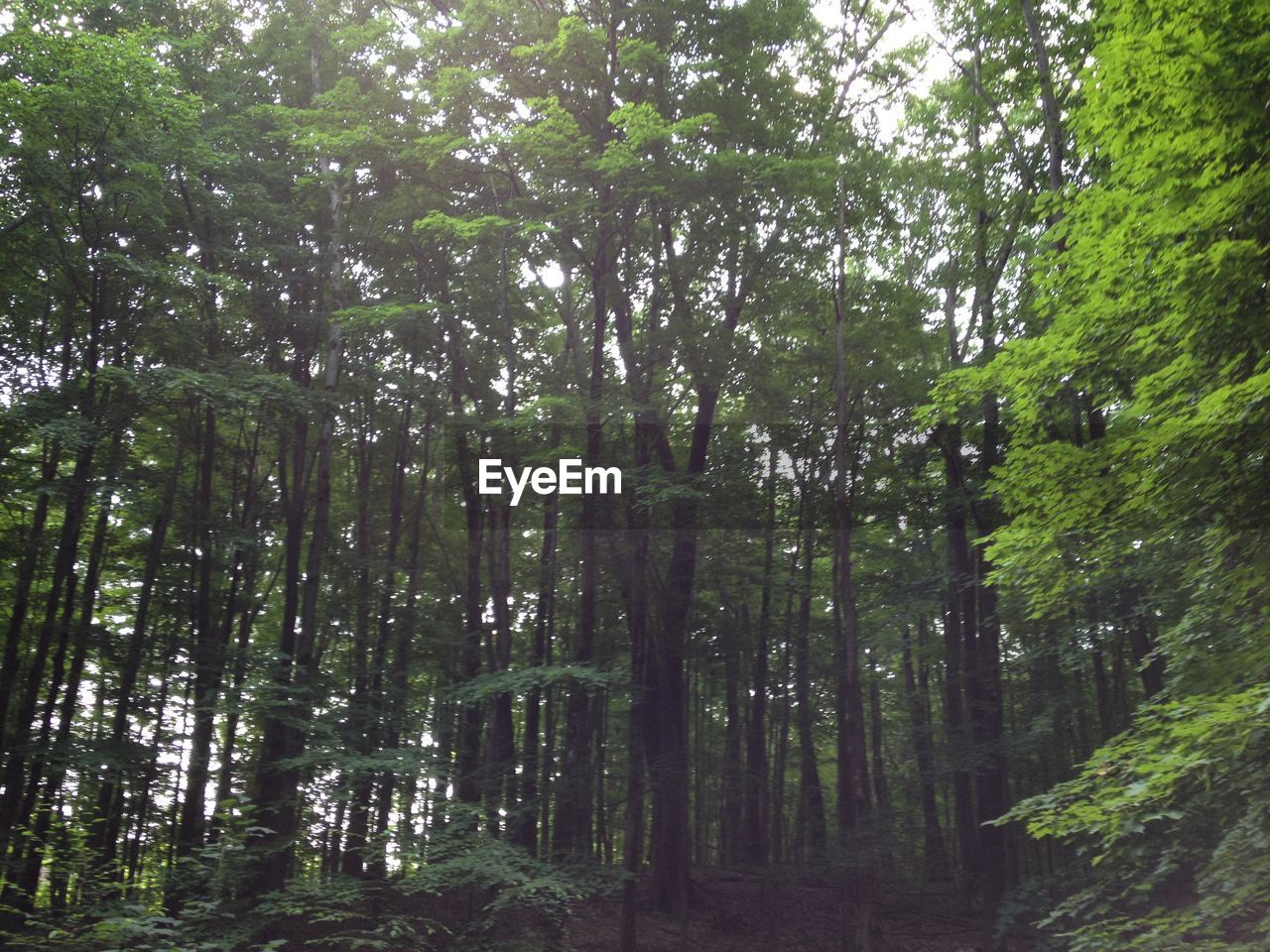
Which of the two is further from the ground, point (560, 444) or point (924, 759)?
point (560, 444)

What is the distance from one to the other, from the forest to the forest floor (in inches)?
4.6

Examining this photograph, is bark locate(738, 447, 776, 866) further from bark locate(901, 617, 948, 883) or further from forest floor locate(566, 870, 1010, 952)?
bark locate(901, 617, 948, 883)

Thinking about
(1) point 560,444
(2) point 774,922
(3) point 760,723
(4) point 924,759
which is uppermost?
(1) point 560,444

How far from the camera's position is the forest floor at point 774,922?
13500mm

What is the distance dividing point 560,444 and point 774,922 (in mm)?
8641

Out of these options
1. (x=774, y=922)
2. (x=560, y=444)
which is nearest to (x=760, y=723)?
(x=774, y=922)

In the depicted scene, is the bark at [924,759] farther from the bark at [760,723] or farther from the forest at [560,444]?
the bark at [760,723]

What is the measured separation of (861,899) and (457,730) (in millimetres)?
6570

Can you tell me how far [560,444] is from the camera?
13.6m

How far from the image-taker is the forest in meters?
10.4

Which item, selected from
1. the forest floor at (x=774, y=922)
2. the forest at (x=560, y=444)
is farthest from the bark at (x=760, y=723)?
the forest floor at (x=774, y=922)

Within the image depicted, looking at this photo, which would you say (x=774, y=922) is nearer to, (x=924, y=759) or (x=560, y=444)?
(x=924, y=759)

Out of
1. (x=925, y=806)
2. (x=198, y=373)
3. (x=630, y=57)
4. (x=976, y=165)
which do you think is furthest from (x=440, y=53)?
(x=925, y=806)

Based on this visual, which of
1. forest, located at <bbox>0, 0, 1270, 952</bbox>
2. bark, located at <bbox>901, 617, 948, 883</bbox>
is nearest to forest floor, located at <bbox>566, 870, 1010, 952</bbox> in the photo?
forest, located at <bbox>0, 0, 1270, 952</bbox>
